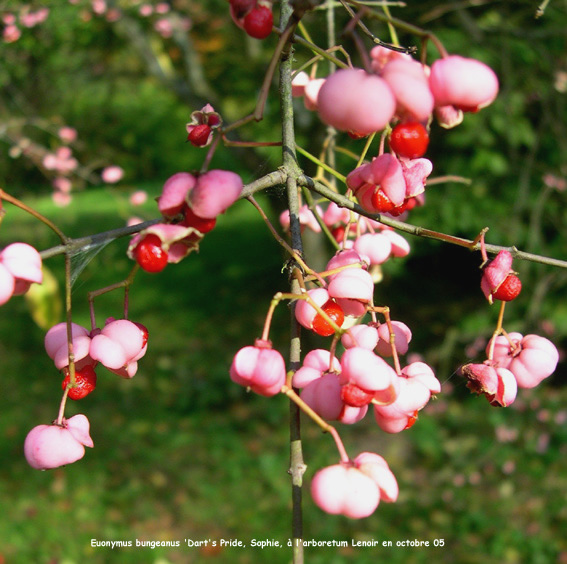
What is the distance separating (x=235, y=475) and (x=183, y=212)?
9.59ft

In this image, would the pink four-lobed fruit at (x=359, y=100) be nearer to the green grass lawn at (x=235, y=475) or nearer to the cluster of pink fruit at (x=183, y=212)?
the cluster of pink fruit at (x=183, y=212)

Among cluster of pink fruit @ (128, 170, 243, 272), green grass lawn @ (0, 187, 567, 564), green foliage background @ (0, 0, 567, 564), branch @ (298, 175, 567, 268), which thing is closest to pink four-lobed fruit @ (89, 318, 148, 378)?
cluster of pink fruit @ (128, 170, 243, 272)

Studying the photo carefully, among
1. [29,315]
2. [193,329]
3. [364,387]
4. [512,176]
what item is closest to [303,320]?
[364,387]

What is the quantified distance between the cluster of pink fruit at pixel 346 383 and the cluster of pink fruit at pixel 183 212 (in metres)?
0.12

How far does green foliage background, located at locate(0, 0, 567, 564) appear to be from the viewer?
8.95 feet

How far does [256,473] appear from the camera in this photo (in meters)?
3.31

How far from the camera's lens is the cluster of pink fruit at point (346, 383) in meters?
0.59

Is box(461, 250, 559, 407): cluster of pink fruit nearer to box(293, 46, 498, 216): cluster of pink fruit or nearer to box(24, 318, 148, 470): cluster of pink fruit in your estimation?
box(293, 46, 498, 216): cluster of pink fruit

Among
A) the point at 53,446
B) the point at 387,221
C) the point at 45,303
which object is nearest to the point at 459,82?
the point at 387,221

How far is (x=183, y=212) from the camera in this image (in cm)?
60

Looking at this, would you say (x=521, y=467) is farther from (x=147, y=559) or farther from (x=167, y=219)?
(x=167, y=219)

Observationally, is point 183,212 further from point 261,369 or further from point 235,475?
point 235,475

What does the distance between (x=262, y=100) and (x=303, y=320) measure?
0.24 meters

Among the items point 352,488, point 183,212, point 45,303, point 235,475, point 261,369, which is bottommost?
point 352,488
